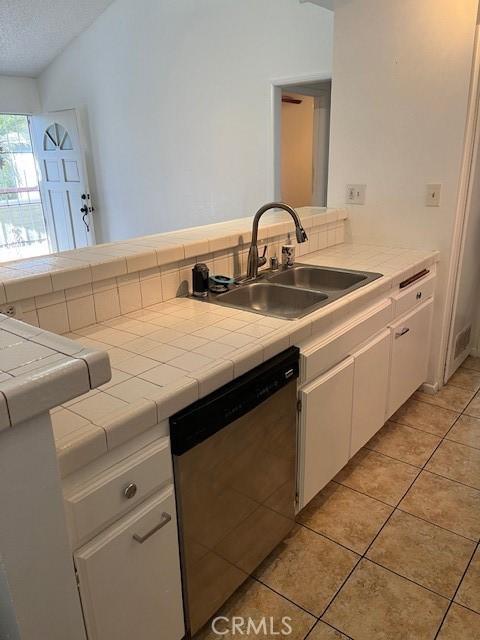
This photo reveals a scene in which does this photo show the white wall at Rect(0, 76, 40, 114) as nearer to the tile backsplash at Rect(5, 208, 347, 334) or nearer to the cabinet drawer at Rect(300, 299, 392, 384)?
the tile backsplash at Rect(5, 208, 347, 334)

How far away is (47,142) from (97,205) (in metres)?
0.96

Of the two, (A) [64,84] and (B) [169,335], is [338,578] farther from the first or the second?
(A) [64,84]

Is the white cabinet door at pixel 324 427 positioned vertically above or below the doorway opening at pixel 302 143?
below

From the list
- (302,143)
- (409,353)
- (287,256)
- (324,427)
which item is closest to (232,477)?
(324,427)

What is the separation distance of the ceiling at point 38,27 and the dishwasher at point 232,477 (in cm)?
417

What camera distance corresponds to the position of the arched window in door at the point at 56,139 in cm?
512

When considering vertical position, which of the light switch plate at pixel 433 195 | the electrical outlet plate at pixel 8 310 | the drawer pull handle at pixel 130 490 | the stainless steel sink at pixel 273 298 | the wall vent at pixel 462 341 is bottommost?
the wall vent at pixel 462 341

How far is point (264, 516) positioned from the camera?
5.31 feet

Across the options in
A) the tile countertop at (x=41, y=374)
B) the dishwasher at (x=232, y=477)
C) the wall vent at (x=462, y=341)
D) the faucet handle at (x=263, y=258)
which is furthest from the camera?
the wall vent at (x=462, y=341)

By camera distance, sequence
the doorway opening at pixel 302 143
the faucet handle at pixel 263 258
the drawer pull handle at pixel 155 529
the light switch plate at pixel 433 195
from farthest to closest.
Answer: the doorway opening at pixel 302 143 < the light switch plate at pixel 433 195 < the faucet handle at pixel 263 258 < the drawer pull handle at pixel 155 529

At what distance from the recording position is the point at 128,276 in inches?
68.4

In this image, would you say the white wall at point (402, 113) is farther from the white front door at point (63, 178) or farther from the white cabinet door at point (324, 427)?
the white front door at point (63, 178)

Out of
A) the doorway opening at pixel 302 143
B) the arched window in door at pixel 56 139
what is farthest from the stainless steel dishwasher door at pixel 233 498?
the arched window in door at pixel 56 139

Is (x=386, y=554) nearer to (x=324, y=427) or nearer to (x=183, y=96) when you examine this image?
(x=324, y=427)
